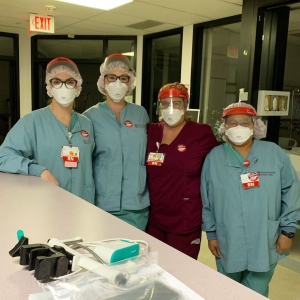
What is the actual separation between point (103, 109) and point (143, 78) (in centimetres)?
369

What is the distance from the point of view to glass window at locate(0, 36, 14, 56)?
223 inches

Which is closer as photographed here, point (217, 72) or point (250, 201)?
point (250, 201)

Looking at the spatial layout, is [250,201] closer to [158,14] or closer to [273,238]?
[273,238]

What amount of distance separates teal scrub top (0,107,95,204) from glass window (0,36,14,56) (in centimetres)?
446

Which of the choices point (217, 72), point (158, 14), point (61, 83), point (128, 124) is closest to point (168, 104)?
point (128, 124)

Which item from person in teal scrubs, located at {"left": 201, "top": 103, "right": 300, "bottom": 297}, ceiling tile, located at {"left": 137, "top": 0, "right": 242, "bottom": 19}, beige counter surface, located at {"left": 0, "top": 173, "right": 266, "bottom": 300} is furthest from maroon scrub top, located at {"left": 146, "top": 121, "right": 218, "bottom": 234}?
ceiling tile, located at {"left": 137, "top": 0, "right": 242, "bottom": 19}

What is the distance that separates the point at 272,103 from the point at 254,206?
1924mm

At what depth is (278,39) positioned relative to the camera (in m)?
3.40

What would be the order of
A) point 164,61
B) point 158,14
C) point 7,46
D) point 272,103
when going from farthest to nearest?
point 7,46 → point 164,61 → point 158,14 → point 272,103

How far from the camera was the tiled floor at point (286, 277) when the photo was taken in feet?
8.16

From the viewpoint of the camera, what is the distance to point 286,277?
2.77 metres

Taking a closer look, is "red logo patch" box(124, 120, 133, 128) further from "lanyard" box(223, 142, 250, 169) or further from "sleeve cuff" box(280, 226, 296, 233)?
"sleeve cuff" box(280, 226, 296, 233)

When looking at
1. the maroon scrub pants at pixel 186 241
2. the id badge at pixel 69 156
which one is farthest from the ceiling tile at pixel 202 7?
the maroon scrub pants at pixel 186 241

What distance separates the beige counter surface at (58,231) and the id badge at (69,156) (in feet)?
0.73
